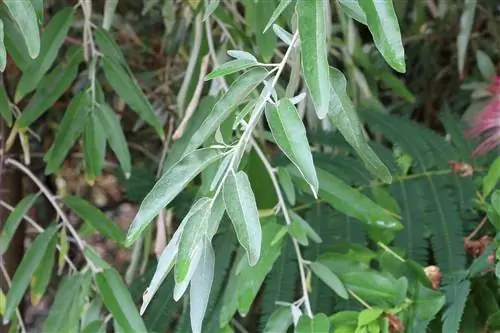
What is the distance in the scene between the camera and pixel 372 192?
679 millimetres

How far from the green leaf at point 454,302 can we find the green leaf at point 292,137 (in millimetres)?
186

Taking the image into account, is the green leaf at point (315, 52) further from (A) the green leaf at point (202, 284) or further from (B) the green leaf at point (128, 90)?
(B) the green leaf at point (128, 90)

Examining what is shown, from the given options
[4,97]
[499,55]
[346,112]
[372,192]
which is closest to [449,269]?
[372,192]

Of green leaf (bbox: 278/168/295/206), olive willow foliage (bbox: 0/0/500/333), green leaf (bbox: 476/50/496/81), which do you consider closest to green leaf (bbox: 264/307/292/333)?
olive willow foliage (bbox: 0/0/500/333)

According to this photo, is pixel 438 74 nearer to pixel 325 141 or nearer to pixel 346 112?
pixel 325 141

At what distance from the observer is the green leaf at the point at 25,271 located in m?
0.63

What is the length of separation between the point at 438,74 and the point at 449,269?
0.77m

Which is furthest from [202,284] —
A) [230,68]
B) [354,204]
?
[354,204]

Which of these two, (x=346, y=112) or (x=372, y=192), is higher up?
(x=346, y=112)

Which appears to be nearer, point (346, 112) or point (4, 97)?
point (346, 112)

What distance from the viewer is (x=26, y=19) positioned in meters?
0.36

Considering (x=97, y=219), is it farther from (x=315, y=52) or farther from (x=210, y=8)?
(x=315, y=52)

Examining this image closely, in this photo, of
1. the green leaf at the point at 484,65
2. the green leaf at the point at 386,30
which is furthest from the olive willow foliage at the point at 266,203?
the green leaf at the point at 484,65

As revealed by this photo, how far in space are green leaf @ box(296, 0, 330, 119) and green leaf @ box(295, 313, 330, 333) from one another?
0.21m
